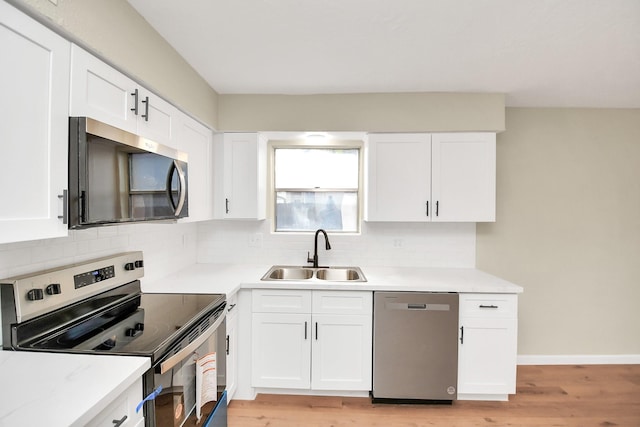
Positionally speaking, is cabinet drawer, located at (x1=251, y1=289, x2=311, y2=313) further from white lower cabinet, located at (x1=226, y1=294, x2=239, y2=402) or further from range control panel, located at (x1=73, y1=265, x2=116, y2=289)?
range control panel, located at (x1=73, y1=265, x2=116, y2=289)

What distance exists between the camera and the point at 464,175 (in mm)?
2684

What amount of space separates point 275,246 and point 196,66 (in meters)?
1.64

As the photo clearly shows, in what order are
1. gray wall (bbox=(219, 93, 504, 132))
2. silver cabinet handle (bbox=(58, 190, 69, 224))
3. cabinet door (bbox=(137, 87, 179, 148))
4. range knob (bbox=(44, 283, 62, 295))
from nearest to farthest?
silver cabinet handle (bbox=(58, 190, 69, 224)) < range knob (bbox=(44, 283, 62, 295)) < cabinet door (bbox=(137, 87, 179, 148)) < gray wall (bbox=(219, 93, 504, 132))

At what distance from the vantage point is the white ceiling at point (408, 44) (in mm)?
1580

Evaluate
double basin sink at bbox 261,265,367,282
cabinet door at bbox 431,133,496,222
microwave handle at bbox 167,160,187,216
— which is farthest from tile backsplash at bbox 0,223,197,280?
cabinet door at bbox 431,133,496,222

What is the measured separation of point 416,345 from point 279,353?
100 centimetres

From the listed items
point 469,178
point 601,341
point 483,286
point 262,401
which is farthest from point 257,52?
point 601,341

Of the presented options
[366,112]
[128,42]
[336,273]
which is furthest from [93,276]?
[366,112]

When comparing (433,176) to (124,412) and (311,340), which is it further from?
(124,412)

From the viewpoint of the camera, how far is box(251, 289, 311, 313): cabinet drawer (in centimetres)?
239

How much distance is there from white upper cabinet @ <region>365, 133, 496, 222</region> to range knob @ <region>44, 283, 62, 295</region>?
2117 millimetres

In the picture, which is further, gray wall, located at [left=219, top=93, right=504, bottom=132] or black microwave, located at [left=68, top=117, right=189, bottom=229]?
gray wall, located at [left=219, top=93, right=504, bottom=132]

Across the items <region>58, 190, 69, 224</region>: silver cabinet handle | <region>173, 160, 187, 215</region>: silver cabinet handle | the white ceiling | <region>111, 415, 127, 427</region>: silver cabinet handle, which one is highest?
the white ceiling

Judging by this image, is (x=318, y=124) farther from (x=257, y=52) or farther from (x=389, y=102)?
(x=257, y=52)
